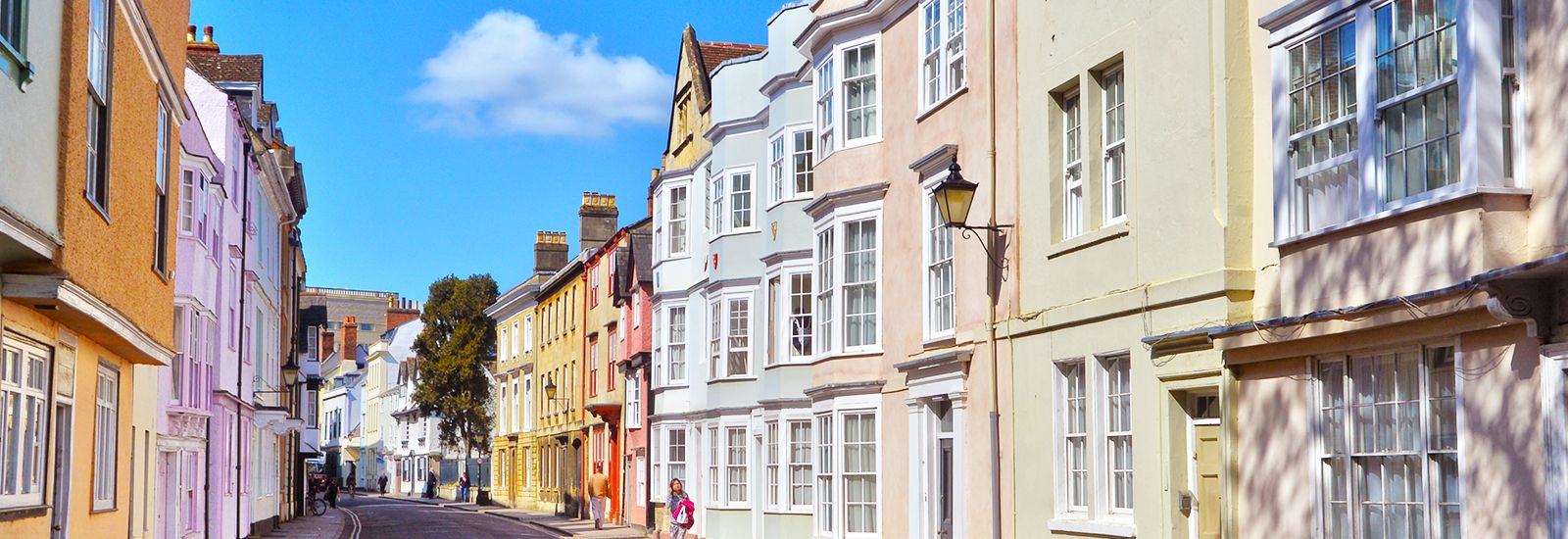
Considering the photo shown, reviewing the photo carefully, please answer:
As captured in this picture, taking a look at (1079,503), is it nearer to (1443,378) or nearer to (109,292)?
(1443,378)

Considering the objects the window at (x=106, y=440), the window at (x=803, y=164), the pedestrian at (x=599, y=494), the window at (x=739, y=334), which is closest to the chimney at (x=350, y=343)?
the pedestrian at (x=599, y=494)

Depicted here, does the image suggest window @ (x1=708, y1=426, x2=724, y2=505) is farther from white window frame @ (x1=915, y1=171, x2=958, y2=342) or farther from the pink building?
white window frame @ (x1=915, y1=171, x2=958, y2=342)

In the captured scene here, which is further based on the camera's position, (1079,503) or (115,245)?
(1079,503)

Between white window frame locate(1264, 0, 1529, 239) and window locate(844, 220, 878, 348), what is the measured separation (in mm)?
10200

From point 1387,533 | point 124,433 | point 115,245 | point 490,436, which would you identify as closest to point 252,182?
point 124,433

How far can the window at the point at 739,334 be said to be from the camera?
31.7m

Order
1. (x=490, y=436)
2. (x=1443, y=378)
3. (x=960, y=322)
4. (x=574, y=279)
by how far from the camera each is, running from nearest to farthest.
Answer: (x=1443, y=378)
(x=960, y=322)
(x=574, y=279)
(x=490, y=436)

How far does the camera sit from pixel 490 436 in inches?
3034

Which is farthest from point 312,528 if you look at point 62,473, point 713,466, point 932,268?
point 62,473

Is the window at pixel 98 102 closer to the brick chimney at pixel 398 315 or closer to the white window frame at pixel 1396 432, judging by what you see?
the white window frame at pixel 1396 432

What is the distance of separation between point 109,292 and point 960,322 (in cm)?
907

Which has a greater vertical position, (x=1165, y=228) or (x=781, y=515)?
(x=1165, y=228)

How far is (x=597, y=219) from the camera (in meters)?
59.3

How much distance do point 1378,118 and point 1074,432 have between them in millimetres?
5597
